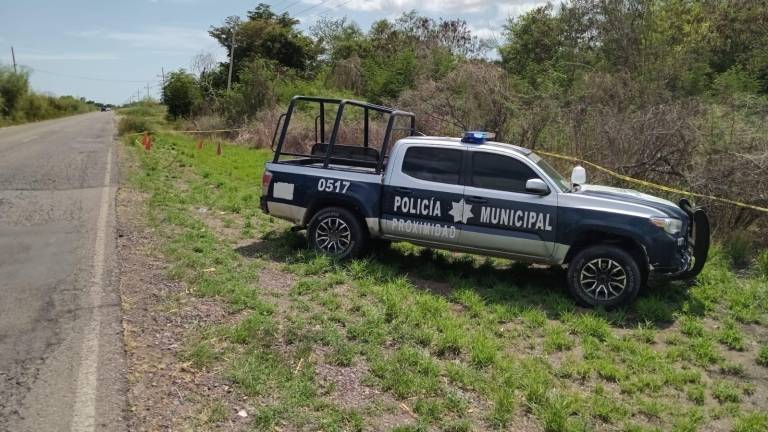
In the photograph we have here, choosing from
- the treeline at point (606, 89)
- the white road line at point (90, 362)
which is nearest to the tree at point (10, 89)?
the treeline at point (606, 89)

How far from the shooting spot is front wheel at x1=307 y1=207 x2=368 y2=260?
8.08 meters

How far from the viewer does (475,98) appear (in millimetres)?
15297

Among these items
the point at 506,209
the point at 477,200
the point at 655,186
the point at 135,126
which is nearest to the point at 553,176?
the point at 506,209

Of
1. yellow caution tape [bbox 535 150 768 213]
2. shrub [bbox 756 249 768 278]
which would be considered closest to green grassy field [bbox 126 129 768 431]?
shrub [bbox 756 249 768 278]

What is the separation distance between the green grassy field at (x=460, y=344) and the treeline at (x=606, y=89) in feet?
8.48

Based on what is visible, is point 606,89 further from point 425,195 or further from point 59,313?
point 59,313

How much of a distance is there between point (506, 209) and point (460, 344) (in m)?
2.23

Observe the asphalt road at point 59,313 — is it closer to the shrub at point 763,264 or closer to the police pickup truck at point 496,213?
the police pickup truck at point 496,213

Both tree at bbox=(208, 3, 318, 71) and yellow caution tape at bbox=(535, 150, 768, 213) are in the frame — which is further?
tree at bbox=(208, 3, 318, 71)

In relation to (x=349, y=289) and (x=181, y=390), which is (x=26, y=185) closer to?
(x=349, y=289)

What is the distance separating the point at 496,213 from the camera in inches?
287

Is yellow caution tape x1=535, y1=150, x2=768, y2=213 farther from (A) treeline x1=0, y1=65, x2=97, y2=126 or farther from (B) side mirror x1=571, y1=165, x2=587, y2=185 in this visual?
(A) treeline x1=0, y1=65, x2=97, y2=126

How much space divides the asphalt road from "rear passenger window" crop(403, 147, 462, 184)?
3.74 metres

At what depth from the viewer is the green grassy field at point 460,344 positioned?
174 inches
